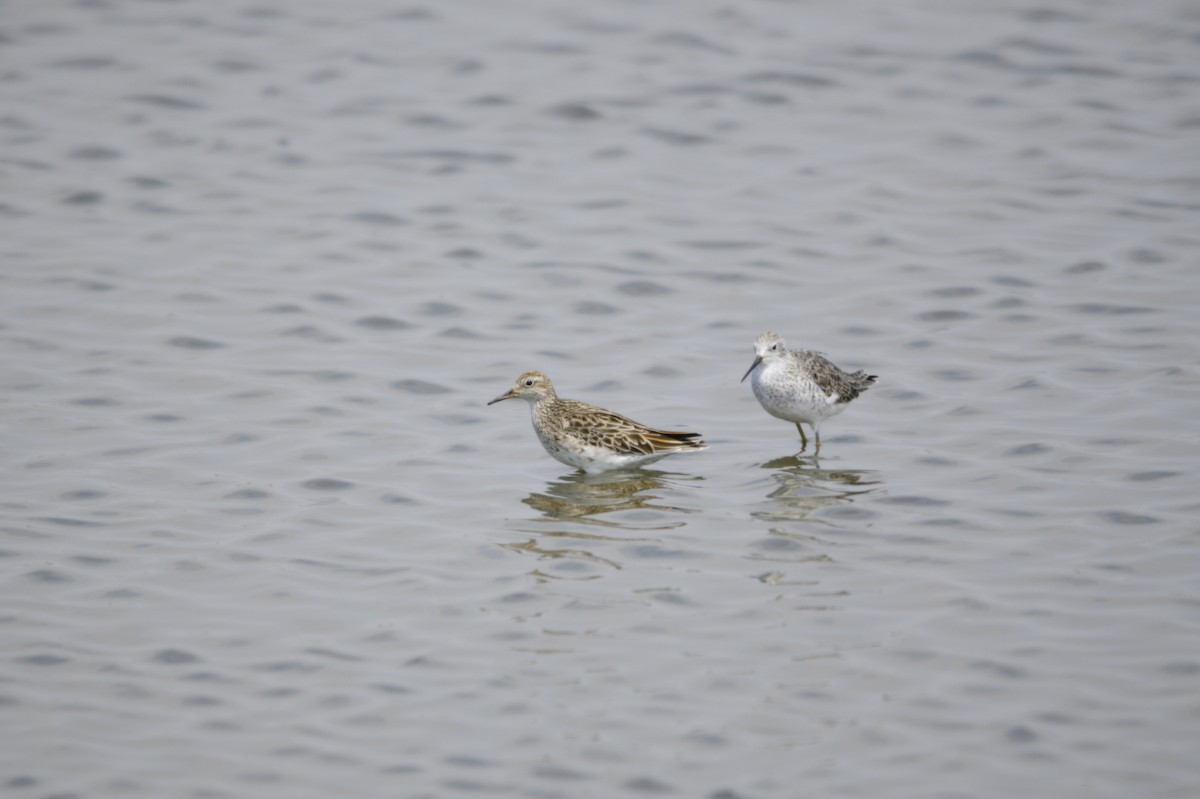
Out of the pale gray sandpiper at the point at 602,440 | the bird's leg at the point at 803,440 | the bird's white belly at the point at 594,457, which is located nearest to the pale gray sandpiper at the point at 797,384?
the bird's leg at the point at 803,440

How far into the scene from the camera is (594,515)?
42.6 ft

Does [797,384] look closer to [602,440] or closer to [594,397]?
[602,440]

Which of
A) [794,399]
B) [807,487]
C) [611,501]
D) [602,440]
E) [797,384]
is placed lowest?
[611,501]

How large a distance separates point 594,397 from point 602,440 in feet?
6.65

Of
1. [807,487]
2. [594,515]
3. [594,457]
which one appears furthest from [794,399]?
[594,515]

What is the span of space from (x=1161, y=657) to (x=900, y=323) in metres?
7.78

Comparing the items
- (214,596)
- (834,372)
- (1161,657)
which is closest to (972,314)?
(834,372)

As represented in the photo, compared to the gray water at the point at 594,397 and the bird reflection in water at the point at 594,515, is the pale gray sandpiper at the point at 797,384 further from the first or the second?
the bird reflection in water at the point at 594,515

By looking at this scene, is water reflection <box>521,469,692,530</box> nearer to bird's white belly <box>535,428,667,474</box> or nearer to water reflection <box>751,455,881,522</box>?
bird's white belly <box>535,428,667,474</box>

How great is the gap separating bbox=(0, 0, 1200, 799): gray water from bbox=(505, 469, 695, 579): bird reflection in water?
6cm

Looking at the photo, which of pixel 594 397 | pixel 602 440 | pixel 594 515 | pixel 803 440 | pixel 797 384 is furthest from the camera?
pixel 594 397

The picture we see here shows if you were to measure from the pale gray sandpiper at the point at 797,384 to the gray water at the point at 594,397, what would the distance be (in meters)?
0.47

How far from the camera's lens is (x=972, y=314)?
17484 mm

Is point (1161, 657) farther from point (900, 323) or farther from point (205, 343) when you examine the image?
point (205, 343)
